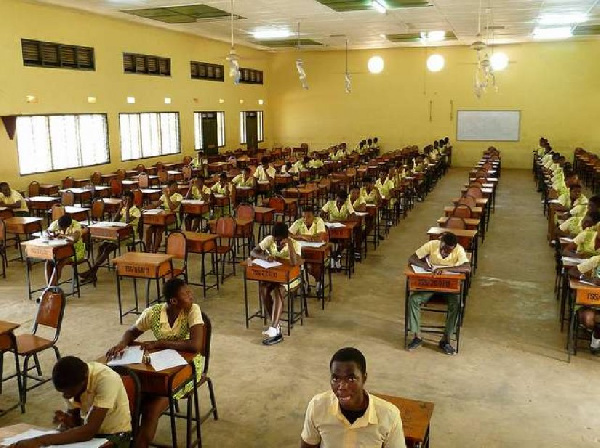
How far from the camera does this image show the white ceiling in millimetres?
12320

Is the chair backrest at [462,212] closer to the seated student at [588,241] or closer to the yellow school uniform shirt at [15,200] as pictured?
the seated student at [588,241]

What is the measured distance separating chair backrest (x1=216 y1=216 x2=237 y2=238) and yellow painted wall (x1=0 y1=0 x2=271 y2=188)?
240 inches

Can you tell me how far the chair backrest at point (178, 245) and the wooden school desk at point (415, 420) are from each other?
441 centimetres

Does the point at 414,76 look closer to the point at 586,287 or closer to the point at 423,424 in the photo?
the point at 586,287

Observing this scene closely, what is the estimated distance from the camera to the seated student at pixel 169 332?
147 inches

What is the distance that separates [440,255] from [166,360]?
10.4 feet

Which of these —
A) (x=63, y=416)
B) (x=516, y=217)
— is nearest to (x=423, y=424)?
(x=63, y=416)

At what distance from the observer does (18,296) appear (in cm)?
749

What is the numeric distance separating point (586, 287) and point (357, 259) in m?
4.36

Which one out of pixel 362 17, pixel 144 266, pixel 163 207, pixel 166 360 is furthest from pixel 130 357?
pixel 362 17

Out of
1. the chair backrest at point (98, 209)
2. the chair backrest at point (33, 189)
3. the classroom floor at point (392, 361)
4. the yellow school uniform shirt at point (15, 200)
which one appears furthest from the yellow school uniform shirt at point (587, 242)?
the chair backrest at point (33, 189)

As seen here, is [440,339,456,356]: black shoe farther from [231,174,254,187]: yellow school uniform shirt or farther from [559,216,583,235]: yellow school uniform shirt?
[231,174,254,187]: yellow school uniform shirt

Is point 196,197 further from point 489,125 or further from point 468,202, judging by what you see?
point 489,125

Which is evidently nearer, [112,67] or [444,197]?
[112,67]
